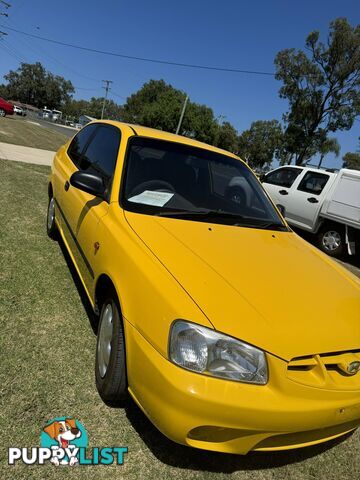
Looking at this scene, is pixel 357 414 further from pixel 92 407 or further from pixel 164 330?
pixel 92 407

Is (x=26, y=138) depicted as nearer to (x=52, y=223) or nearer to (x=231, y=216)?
(x=52, y=223)

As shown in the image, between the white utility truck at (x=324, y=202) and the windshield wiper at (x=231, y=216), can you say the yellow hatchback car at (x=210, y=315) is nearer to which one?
the windshield wiper at (x=231, y=216)

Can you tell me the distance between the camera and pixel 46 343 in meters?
2.82

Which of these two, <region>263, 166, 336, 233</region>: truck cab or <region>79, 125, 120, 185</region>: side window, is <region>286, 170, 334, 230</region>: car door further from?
<region>79, 125, 120, 185</region>: side window

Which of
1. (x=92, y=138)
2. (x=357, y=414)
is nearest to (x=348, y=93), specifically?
(x=92, y=138)

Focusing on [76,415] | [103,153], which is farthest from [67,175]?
[76,415]

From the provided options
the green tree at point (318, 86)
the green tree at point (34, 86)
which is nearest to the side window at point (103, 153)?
the green tree at point (318, 86)

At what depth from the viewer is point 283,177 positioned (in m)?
9.72

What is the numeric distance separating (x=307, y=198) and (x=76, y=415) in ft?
25.2

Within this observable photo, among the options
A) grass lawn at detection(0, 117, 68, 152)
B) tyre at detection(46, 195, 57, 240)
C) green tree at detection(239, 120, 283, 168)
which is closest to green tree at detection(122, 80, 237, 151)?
green tree at detection(239, 120, 283, 168)

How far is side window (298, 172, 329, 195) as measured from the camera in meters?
8.68

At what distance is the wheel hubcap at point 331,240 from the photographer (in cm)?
819

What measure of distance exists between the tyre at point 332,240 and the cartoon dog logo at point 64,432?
7.21 metres

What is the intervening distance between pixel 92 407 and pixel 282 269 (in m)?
1.45
